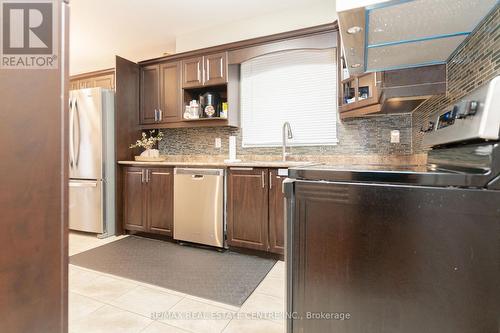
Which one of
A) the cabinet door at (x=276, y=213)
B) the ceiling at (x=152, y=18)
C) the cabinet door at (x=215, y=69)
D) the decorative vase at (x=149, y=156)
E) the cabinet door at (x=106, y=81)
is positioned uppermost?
the ceiling at (x=152, y=18)

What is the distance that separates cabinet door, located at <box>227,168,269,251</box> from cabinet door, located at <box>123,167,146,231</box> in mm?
1188

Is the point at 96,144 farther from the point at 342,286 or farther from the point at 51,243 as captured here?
the point at 342,286

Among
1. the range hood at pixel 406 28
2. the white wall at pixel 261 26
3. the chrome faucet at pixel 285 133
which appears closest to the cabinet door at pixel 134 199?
the chrome faucet at pixel 285 133

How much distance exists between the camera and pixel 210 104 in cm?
313

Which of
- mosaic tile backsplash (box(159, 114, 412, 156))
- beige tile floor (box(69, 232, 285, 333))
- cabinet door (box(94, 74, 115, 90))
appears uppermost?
cabinet door (box(94, 74, 115, 90))

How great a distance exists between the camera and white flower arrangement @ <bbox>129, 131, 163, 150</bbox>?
11.2 feet

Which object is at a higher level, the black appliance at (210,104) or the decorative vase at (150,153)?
the black appliance at (210,104)

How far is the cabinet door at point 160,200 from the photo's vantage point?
2.89 metres

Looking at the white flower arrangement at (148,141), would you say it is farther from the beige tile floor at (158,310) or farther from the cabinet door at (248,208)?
the beige tile floor at (158,310)

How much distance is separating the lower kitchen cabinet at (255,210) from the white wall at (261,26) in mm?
1700

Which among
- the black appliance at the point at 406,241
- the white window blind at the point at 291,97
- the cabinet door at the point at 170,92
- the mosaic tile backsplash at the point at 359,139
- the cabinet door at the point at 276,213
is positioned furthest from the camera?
the cabinet door at the point at 170,92

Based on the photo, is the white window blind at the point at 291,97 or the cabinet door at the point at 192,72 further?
the cabinet door at the point at 192,72

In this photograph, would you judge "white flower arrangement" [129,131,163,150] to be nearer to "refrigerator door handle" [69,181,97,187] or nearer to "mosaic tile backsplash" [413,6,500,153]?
"refrigerator door handle" [69,181,97,187]

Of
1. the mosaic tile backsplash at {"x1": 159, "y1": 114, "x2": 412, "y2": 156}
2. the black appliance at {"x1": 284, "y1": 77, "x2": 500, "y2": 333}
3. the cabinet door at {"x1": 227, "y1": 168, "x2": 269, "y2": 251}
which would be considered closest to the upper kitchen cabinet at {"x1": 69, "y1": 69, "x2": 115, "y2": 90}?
the mosaic tile backsplash at {"x1": 159, "y1": 114, "x2": 412, "y2": 156}
